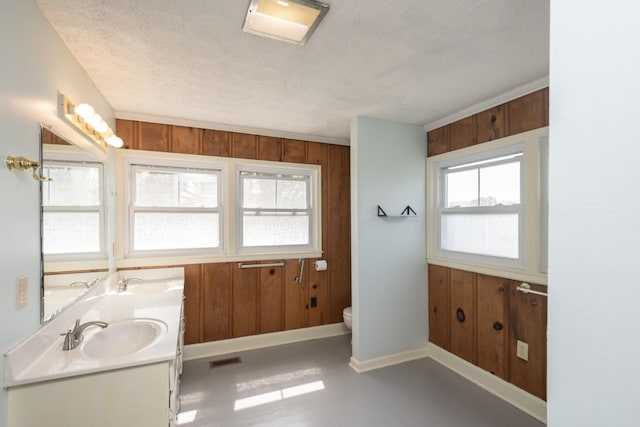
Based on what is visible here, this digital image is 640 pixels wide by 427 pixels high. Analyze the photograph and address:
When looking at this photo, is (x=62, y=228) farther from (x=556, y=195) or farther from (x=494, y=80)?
(x=494, y=80)

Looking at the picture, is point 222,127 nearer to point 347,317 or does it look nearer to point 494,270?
point 347,317

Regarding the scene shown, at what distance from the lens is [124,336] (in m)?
1.70

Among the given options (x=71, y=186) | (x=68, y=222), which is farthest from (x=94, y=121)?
(x=68, y=222)

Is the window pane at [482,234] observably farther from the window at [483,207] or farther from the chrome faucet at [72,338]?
the chrome faucet at [72,338]

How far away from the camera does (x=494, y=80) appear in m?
2.06

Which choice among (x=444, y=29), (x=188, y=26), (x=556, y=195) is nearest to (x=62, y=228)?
(x=188, y=26)

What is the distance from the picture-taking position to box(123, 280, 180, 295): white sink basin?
2365mm

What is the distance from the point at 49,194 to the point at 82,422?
3.47 ft

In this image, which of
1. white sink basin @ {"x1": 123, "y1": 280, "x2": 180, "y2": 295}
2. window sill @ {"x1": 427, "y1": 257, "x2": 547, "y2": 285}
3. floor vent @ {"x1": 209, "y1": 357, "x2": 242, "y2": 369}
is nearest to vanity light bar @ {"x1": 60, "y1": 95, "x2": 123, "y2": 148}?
white sink basin @ {"x1": 123, "y1": 280, "x2": 180, "y2": 295}

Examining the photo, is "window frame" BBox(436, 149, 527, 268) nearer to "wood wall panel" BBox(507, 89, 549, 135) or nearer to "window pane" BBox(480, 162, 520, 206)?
"window pane" BBox(480, 162, 520, 206)

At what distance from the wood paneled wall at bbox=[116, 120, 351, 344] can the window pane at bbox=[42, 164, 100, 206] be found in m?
0.88

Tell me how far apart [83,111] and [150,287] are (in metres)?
1.48

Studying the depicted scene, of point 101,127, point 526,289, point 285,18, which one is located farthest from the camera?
point 526,289

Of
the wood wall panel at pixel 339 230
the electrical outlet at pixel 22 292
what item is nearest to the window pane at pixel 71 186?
the electrical outlet at pixel 22 292
